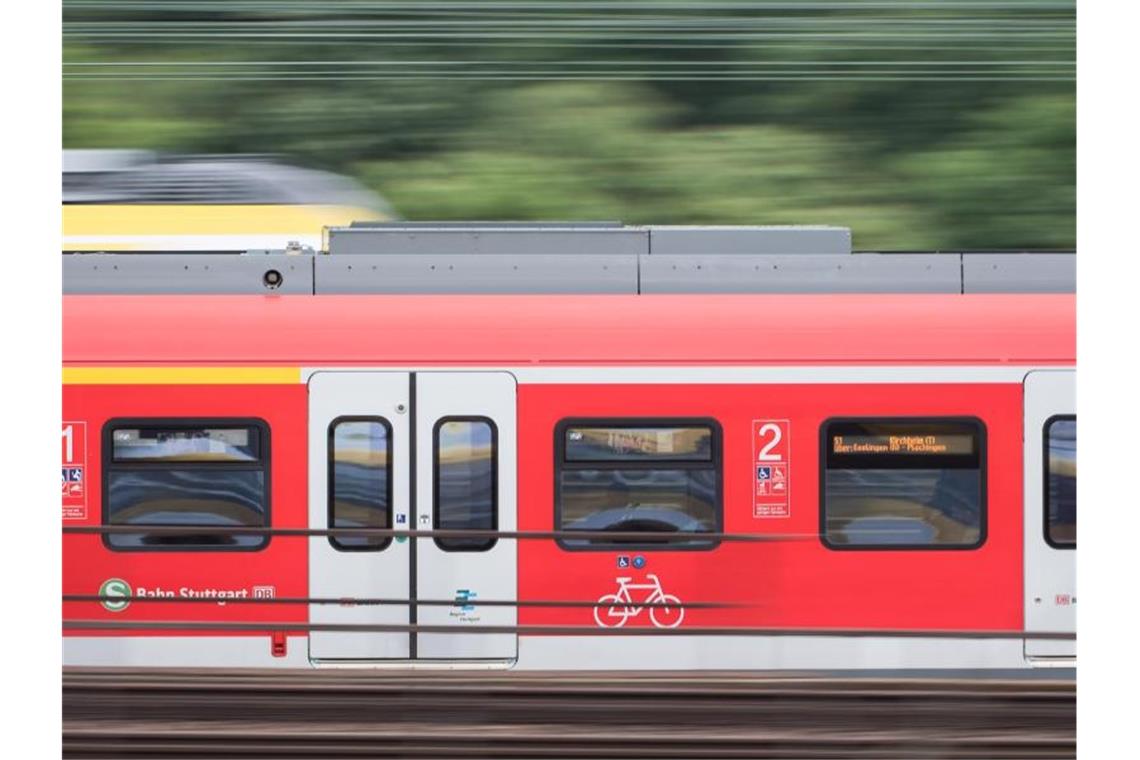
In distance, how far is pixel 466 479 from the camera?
659 centimetres

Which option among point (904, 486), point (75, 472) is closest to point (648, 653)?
point (904, 486)

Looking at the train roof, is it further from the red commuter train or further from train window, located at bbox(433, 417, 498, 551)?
train window, located at bbox(433, 417, 498, 551)

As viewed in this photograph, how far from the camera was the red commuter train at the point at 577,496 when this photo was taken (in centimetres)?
656

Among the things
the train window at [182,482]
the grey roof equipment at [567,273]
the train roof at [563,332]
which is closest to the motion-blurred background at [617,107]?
the grey roof equipment at [567,273]

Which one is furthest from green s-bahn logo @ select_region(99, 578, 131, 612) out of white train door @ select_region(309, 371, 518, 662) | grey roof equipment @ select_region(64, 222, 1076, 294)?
grey roof equipment @ select_region(64, 222, 1076, 294)

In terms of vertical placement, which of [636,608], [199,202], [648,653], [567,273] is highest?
[199,202]

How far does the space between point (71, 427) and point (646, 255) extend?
304 centimetres

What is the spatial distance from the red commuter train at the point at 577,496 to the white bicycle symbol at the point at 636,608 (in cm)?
1

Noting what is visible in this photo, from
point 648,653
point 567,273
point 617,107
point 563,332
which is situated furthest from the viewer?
point 617,107

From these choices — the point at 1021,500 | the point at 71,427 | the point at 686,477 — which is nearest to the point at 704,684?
the point at 686,477

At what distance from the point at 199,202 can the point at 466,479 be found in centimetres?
457

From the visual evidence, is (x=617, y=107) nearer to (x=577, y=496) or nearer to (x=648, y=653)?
(x=577, y=496)

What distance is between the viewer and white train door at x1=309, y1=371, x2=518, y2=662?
6590mm

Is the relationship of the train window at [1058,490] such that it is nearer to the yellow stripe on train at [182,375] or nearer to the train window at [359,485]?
the train window at [359,485]
